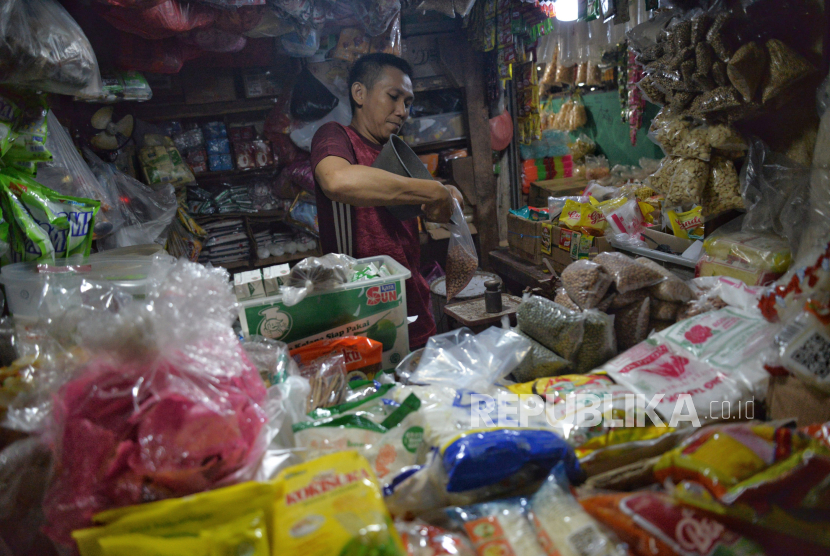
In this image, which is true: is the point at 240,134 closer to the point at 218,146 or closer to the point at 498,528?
the point at 218,146

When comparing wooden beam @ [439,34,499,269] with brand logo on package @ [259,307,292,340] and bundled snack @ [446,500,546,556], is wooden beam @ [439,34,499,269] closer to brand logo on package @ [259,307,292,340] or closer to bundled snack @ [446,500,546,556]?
brand logo on package @ [259,307,292,340]

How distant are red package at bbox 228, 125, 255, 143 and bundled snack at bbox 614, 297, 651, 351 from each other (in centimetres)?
325

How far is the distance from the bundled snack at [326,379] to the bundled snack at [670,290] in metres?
0.80

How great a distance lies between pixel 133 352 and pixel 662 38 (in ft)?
5.14

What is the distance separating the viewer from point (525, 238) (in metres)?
3.41

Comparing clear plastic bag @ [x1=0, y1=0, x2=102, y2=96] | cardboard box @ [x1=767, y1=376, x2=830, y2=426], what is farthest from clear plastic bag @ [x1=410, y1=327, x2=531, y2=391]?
clear plastic bag @ [x1=0, y1=0, x2=102, y2=96]

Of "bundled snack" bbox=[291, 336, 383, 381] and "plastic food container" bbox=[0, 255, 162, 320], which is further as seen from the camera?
"bundled snack" bbox=[291, 336, 383, 381]

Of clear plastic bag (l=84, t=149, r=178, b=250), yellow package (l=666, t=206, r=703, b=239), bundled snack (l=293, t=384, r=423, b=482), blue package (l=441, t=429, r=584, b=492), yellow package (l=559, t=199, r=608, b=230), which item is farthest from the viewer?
Result: yellow package (l=559, t=199, r=608, b=230)

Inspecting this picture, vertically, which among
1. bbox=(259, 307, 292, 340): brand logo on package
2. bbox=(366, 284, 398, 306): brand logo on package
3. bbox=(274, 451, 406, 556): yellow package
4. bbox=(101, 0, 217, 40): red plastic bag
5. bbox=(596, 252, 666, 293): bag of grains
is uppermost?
bbox=(101, 0, 217, 40): red plastic bag

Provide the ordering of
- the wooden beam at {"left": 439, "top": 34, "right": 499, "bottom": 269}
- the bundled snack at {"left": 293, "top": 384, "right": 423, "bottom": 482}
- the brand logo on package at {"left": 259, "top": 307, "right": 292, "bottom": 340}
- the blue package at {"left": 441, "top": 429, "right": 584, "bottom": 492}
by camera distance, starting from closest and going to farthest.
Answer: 1. the blue package at {"left": 441, "top": 429, "right": 584, "bottom": 492}
2. the bundled snack at {"left": 293, "top": 384, "right": 423, "bottom": 482}
3. the brand logo on package at {"left": 259, "top": 307, "right": 292, "bottom": 340}
4. the wooden beam at {"left": 439, "top": 34, "right": 499, "bottom": 269}

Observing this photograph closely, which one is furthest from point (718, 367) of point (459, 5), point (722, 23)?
point (459, 5)

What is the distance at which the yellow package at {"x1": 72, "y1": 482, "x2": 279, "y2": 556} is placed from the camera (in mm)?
619

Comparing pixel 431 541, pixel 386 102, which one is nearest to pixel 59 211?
pixel 386 102

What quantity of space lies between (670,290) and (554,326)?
1.03 feet
